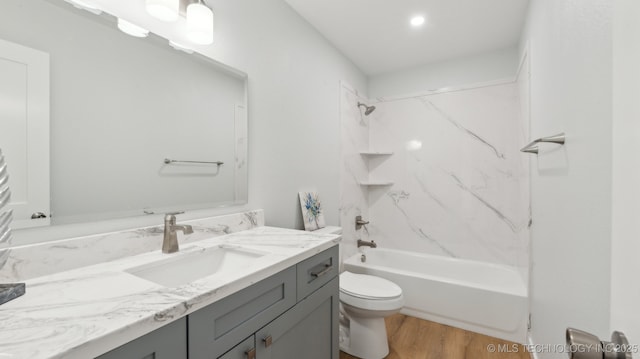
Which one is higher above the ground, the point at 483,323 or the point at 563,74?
the point at 563,74

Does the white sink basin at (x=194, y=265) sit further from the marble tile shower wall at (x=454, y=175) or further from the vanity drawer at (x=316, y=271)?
the marble tile shower wall at (x=454, y=175)

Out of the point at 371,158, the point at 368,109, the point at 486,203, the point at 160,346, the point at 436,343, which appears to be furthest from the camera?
the point at 371,158

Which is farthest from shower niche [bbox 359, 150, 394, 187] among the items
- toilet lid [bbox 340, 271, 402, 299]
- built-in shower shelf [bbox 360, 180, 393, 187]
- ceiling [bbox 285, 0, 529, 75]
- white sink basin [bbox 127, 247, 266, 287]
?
white sink basin [bbox 127, 247, 266, 287]

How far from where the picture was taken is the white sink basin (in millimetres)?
999

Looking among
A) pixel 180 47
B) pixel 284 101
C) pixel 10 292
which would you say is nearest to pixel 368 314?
pixel 284 101

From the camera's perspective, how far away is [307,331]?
1.15 meters

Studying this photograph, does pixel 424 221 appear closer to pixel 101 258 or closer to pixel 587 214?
pixel 587 214

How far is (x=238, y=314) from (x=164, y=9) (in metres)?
1.24

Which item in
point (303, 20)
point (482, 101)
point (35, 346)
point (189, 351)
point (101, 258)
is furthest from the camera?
point (482, 101)

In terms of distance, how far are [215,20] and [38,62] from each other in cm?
80

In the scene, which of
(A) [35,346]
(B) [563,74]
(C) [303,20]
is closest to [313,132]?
(C) [303,20]

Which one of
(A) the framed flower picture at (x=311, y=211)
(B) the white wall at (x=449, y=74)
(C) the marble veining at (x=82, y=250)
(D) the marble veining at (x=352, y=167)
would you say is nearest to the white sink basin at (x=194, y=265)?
(C) the marble veining at (x=82, y=250)

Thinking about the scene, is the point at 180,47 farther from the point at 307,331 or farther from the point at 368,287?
the point at 368,287

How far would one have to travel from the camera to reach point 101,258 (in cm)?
98
